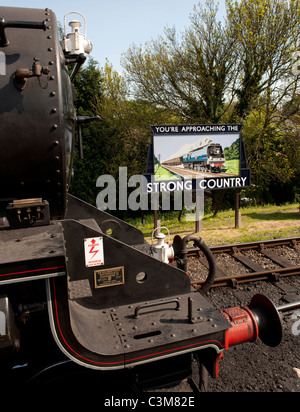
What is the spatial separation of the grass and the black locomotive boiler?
5.29m

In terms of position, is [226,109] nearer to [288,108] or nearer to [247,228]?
[288,108]

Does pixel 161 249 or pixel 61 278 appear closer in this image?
pixel 61 278

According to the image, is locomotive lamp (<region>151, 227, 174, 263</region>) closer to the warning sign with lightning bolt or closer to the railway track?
the warning sign with lightning bolt

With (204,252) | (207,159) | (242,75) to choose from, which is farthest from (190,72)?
(204,252)

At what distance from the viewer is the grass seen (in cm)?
862

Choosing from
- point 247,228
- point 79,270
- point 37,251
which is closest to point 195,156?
point 247,228

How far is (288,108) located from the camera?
15773 millimetres

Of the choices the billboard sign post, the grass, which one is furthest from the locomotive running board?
the billboard sign post

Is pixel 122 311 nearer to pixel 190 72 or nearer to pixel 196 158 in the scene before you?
pixel 196 158

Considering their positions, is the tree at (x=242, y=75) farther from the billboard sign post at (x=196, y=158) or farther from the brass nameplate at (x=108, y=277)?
the brass nameplate at (x=108, y=277)

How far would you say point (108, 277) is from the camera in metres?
3.12

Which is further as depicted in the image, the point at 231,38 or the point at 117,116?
the point at 117,116

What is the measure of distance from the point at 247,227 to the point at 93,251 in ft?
25.8
